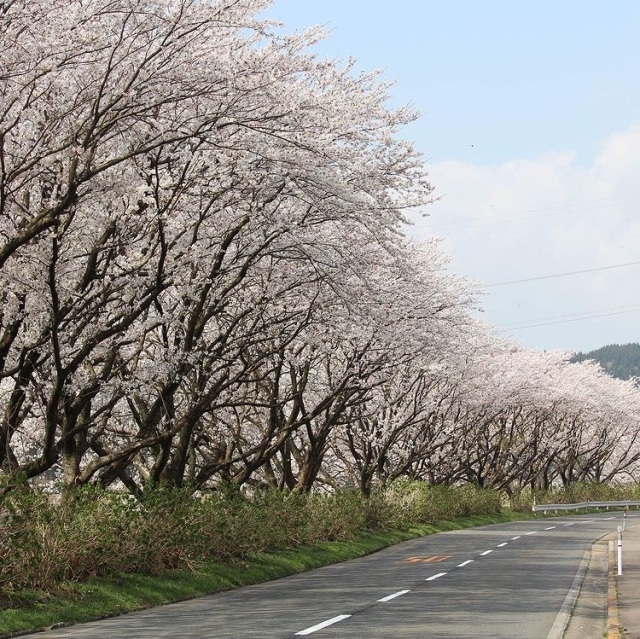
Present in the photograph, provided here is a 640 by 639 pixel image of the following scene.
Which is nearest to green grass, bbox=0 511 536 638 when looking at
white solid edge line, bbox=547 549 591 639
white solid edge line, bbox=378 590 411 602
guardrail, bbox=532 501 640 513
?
white solid edge line, bbox=378 590 411 602

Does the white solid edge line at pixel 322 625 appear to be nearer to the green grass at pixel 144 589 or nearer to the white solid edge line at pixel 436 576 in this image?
the green grass at pixel 144 589

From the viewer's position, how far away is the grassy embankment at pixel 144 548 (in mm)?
13469

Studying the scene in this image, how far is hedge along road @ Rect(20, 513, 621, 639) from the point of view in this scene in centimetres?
1212

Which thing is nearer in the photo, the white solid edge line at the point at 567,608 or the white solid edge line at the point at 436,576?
the white solid edge line at the point at 567,608

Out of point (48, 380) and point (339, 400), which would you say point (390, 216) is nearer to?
point (48, 380)

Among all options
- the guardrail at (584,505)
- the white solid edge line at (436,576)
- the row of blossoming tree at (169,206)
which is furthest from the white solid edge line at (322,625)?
the guardrail at (584,505)

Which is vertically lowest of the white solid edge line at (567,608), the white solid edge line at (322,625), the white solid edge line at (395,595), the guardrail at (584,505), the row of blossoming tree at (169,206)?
the guardrail at (584,505)

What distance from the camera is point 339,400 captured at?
3072 centimetres

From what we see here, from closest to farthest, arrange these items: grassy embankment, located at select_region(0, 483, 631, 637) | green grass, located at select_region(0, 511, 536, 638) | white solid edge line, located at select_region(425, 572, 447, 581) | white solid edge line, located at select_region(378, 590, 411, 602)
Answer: green grass, located at select_region(0, 511, 536, 638) → grassy embankment, located at select_region(0, 483, 631, 637) → white solid edge line, located at select_region(378, 590, 411, 602) → white solid edge line, located at select_region(425, 572, 447, 581)

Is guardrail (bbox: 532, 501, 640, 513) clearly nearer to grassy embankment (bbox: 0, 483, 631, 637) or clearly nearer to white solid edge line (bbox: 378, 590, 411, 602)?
grassy embankment (bbox: 0, 483, 631, 637)

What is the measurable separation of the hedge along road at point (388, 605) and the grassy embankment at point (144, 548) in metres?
0.60

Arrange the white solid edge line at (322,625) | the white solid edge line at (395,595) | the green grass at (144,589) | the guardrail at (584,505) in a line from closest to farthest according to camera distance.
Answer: the white solid edge line at (322,625), the green grass at (144,589), the white solid edge line at (395,595), the guardrail at (584,505)

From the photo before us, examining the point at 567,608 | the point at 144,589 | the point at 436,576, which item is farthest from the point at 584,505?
the point at 144,589

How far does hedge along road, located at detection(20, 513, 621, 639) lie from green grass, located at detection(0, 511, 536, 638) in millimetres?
399
